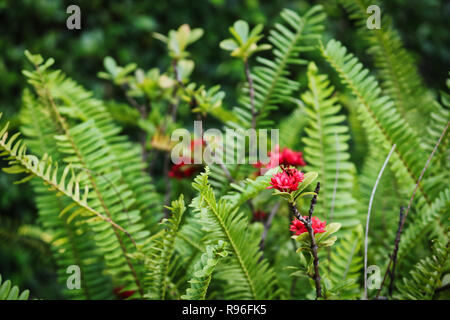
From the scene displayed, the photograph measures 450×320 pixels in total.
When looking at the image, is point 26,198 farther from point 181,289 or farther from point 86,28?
point 181,289

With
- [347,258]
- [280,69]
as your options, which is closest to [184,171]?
[280,69]

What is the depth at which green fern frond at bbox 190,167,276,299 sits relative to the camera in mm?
541

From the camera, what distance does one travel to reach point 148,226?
79 centimetres

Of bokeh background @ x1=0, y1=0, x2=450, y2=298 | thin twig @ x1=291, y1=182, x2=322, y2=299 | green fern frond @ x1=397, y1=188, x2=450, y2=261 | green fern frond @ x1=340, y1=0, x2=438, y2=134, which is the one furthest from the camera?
bokeh background @ x1=0, y1=0, x2=450, y2=298

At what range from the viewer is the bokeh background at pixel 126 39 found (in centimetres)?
182

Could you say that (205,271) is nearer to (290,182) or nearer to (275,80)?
(290,182)

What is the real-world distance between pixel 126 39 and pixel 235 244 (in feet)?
Answer: 6.26

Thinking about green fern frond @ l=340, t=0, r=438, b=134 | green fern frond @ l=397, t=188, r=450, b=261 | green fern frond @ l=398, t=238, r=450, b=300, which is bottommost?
green fern frond @ l=398, t=238, r=450, b=300

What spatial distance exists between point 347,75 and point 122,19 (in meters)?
1.76

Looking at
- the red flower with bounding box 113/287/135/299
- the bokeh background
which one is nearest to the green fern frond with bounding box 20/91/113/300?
the red flower with bounding box 113/287/135/299

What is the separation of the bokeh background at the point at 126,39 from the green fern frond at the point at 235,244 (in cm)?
121

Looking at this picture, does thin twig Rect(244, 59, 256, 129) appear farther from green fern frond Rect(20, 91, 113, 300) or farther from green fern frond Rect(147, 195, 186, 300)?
green fern frond Rect(20, 91, 113, 300)

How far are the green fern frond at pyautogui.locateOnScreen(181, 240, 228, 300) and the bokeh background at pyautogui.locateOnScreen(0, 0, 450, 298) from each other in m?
1.26

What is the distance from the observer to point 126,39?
2182 mm
